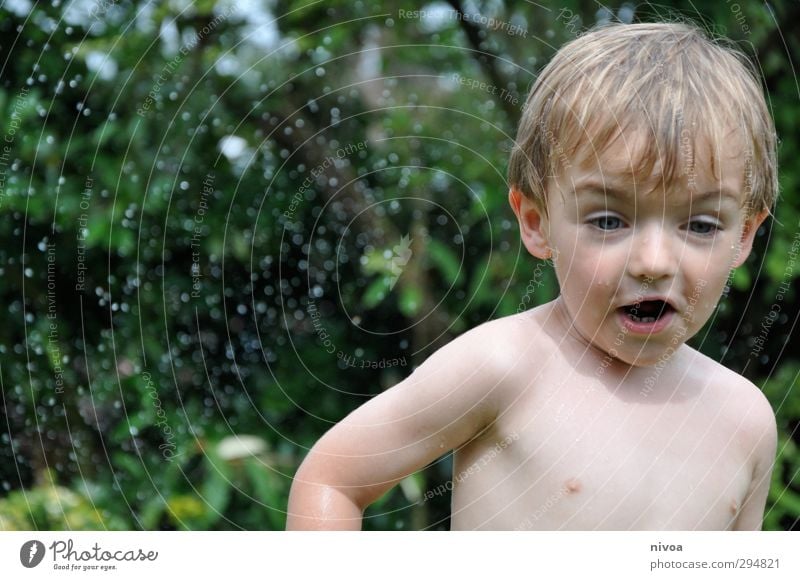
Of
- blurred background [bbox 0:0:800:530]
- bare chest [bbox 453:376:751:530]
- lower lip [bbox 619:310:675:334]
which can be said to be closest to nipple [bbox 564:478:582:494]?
bare chest [bbox 453:376:751:530]

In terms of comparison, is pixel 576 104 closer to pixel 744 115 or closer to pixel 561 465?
pixel 744 115

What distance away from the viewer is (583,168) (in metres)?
0.70

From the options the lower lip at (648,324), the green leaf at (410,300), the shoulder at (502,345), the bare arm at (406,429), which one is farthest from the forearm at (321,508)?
the green leaf at (410,300)

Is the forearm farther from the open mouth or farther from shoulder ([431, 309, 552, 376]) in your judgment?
the open mouth

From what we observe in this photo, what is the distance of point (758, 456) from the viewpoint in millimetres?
773

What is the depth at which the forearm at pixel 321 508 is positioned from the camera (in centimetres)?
74

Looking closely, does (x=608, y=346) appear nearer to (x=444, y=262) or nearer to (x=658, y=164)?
(x=658, y=164)

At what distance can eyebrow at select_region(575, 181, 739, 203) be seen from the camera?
27.4 inches

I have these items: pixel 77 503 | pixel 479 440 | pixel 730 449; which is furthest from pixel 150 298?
pixel 730 449

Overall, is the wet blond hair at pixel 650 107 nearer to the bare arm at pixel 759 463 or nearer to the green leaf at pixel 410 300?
the bare arm at pixel 759 463

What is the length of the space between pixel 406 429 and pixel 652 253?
0.63 feet

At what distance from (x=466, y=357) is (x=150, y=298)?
461mm

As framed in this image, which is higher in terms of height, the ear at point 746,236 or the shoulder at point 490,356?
the ear at point 746,236
